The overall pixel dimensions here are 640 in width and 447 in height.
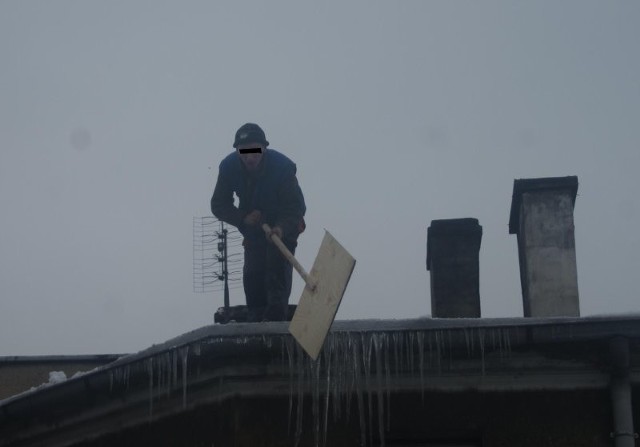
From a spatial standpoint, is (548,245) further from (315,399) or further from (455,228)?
(315,399)

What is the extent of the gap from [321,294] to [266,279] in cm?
190

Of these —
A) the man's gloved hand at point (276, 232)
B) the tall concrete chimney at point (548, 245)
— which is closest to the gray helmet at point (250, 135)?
the man's gloved hand at point (276, 232)

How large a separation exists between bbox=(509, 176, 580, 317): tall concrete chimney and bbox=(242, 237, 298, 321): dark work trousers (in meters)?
2.32

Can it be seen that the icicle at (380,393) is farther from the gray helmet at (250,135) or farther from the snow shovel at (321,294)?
the gray helmet at (250,135)

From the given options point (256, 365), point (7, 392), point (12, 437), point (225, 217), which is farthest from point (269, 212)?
point (7, 392)

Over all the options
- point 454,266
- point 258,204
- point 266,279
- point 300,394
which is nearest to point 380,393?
point 300,394

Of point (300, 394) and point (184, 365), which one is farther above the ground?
point (184, 365)

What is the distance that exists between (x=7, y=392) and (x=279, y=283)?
4.15 m

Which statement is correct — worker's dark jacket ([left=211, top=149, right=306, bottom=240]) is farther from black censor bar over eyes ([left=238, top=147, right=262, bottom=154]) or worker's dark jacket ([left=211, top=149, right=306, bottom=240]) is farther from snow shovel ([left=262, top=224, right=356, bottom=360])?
snow shovel ([left=262, top=224, right=356, bottom=360])

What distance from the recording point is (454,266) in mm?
11422

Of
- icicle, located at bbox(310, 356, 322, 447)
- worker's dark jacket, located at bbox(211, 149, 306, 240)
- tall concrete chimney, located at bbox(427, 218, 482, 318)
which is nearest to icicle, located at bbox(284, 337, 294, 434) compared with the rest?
icicle, located at bbox(310, 356, 322, 447)

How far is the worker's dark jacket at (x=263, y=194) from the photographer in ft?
32.8

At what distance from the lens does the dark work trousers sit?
9766 mm

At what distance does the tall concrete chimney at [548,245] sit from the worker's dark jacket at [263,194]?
2.27 metres
